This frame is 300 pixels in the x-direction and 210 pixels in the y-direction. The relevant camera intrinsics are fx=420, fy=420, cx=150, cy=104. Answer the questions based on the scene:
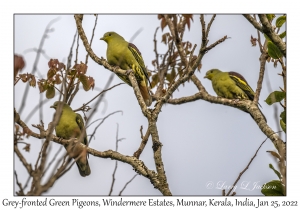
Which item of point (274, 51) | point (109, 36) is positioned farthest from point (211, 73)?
point (274, 51)

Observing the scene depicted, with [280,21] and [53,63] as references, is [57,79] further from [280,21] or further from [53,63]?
[280,21]

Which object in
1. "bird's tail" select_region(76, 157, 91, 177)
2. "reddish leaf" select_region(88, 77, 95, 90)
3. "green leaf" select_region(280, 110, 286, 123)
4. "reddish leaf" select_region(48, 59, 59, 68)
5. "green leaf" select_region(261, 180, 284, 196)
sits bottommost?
"green leaf" select_region(261, 180, 284, 196)

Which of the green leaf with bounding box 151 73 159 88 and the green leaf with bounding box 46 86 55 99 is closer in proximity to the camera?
the green leaf with bounding box 46 86 55 99

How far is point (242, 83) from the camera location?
696 cm

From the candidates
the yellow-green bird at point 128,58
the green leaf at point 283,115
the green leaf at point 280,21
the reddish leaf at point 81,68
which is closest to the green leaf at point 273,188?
the green leaf at point 283,115

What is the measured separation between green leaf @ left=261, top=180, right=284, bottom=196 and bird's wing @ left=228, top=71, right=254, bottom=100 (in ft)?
10.4

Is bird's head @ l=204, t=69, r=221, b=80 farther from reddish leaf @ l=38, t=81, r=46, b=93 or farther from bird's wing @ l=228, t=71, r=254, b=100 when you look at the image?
reddish leaf @ l=38, t=81, r=46, b=93

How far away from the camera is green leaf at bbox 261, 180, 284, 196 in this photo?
12.7 ft

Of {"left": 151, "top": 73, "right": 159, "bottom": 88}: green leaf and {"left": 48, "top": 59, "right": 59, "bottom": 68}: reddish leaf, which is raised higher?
{"left": 151, "top": 73, "right": 159, "bottom": 88}: green leaf

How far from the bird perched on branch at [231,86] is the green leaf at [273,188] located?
3137mm

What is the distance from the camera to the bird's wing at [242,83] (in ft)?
22.6

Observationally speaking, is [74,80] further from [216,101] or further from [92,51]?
[216,101]

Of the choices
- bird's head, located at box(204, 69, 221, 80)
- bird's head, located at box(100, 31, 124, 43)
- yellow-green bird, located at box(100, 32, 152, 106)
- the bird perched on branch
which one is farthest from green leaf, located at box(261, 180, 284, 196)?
bird's head, located at box(204, 69, 221, 80)
